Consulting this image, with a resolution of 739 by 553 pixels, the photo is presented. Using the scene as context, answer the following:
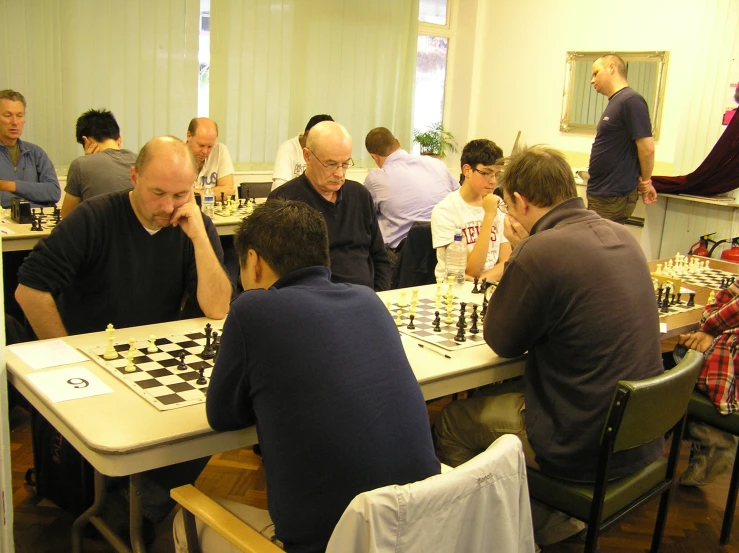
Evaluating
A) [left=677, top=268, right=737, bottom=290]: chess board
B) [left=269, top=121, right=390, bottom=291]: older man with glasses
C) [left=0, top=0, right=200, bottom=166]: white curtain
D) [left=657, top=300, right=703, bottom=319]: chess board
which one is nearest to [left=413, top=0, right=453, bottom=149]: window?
[left=0, top=0, right=200, bottom=166]: white curtain

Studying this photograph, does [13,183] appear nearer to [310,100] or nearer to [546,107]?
[310,100]

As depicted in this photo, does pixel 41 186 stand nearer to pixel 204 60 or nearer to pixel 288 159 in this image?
pixel 288 159

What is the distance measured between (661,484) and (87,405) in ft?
6.03

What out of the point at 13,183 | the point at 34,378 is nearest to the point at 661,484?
the point at 34,378

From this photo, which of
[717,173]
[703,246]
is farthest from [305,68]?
[703,246]

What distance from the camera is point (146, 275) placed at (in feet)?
8.93

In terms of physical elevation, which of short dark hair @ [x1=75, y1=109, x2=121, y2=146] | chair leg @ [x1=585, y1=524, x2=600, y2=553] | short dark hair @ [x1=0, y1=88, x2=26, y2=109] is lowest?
chair leg @ [x1=585, y1=524, x2=600, y2=553]

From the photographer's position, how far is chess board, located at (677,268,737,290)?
3.91 meters

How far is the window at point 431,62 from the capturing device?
8.52 meters

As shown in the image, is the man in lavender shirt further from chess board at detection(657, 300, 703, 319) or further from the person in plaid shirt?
the person in plaid shirt

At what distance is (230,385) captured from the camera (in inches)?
68.1

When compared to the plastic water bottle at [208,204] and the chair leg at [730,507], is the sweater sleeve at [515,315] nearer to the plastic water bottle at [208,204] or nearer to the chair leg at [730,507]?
the chair leg at [730,507]

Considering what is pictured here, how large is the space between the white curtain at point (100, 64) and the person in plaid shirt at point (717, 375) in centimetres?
498

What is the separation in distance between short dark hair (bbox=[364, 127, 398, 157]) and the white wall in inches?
108
